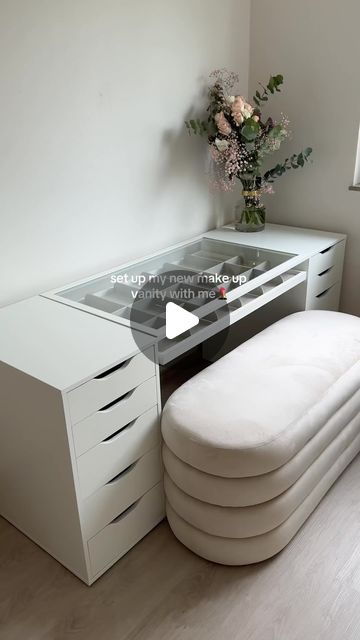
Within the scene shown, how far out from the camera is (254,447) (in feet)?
5.02

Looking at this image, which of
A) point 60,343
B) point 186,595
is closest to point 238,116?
point 60,343

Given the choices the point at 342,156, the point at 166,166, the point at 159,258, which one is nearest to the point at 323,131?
the point at 342,156

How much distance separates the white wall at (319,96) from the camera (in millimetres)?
2400

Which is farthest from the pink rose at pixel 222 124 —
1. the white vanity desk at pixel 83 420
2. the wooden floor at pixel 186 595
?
the wooden floor at pixel 186 595

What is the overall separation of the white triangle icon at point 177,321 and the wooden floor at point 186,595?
2.33 feet

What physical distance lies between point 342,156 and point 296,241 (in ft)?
1.53

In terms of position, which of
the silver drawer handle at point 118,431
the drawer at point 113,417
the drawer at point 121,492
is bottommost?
the drawer at point 121,492

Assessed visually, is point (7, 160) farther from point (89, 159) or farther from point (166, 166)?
point (166, 166)

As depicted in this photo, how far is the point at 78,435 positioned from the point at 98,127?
120 cm

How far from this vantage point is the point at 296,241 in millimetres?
2543

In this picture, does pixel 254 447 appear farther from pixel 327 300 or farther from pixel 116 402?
pixel 327 300

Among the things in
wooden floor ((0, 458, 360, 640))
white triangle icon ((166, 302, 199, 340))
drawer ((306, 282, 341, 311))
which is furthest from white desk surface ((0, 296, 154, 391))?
drawer ((306, 282, 341, 311))

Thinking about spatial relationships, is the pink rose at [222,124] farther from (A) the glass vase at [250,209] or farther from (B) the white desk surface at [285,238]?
(B) the white desk surface at [285,238]

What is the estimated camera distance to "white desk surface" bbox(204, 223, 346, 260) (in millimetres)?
2432
